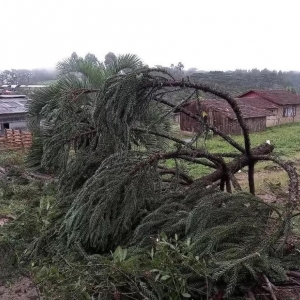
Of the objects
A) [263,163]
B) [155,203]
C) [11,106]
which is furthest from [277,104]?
[155,203]

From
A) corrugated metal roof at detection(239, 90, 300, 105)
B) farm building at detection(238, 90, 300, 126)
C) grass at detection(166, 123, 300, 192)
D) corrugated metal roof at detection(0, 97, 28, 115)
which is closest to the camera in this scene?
grass at detection(166, 123, 300, 192)

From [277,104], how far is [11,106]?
18176mm

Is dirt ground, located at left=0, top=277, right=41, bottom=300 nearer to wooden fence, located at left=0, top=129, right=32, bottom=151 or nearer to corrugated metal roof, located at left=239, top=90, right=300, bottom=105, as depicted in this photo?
wooden fence, located at left=0, top=129, right=32, bottom=151

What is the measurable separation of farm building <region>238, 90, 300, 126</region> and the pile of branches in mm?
24244

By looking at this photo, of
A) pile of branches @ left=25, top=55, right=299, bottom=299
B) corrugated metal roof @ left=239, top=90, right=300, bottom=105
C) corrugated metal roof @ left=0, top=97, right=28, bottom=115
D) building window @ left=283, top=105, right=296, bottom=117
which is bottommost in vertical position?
building window @ left=283, top=105, right=296, bottom=117

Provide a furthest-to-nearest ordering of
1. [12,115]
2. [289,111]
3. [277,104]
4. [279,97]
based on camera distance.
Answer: [279,97]
[289,111]
[277,104]
[12,115]

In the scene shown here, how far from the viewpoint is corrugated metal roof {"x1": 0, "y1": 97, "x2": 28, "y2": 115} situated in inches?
835

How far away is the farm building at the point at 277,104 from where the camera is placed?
→ 92.3ft

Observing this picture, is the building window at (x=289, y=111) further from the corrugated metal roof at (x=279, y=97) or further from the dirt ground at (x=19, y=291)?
the dirt ground at (x=19, y=291)

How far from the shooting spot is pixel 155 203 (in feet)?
14.0

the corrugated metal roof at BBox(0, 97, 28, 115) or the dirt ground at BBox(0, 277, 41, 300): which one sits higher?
the corrugated metal roof at BBox(0, 97, 28, 115)

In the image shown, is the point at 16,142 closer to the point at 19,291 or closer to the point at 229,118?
the point at 229,118

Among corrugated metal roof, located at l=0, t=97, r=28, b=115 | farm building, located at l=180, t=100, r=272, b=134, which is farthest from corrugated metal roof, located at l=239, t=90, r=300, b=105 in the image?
corrugated metal roof, located at l=0, t=97, r=28, b=115

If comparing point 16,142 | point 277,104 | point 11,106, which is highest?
point 11,106
